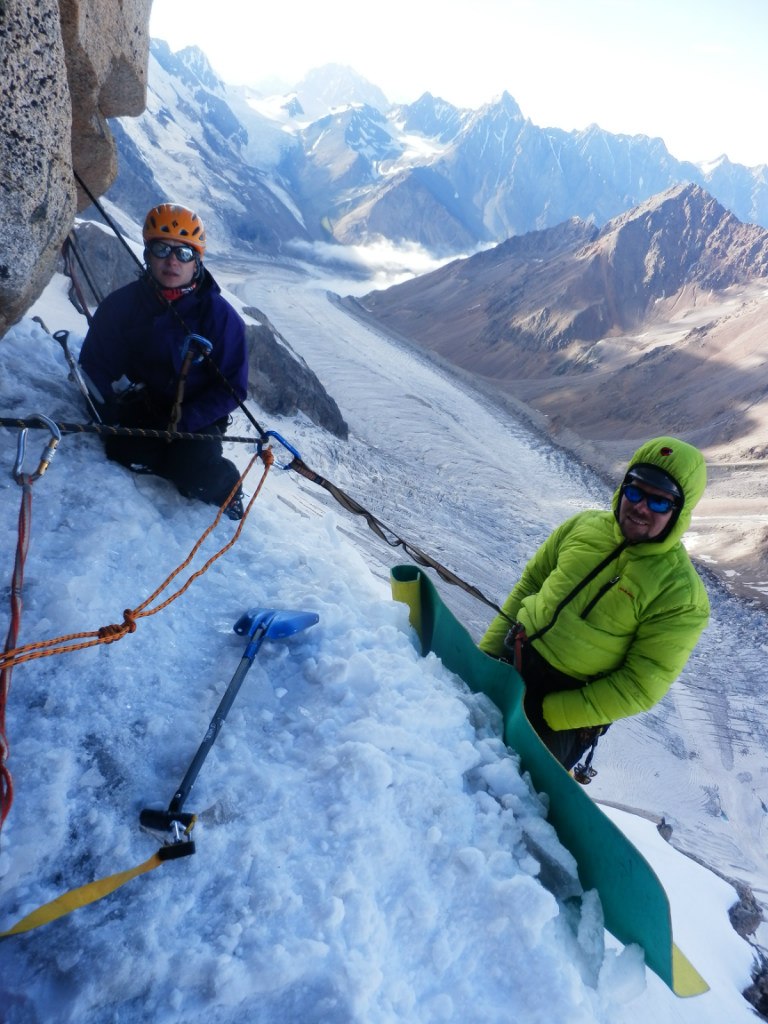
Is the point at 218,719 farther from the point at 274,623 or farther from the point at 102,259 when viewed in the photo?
the point at 102,259

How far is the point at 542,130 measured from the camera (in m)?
149

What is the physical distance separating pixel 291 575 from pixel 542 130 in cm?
17781

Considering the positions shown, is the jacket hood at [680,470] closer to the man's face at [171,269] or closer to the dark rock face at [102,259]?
the man's face at [171,269]

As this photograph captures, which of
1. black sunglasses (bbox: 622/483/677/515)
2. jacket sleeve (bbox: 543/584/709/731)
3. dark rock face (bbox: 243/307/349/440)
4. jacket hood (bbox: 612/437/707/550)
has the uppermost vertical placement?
jacket hood (bbox: 612/437/707/550)

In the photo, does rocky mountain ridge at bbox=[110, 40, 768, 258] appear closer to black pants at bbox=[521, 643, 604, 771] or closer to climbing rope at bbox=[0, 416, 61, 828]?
climbing rope at bbox=[0, 416, 61, 828]

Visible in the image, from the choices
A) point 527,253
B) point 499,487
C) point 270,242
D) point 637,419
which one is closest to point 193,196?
point 270,242

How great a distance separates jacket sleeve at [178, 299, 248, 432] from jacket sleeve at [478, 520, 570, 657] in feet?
6.52

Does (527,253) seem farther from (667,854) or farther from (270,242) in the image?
(667,854)

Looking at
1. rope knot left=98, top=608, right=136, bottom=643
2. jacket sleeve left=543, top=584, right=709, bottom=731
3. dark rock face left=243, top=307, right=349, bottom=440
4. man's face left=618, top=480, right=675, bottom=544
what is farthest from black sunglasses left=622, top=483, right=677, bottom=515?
dark rock face left=243, top=307, right=349, bottom=440

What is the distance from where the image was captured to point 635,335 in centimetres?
5672

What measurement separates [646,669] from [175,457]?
2790 mm

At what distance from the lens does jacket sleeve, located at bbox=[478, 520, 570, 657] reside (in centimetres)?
329

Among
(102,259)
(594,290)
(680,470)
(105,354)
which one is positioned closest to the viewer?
(680,470)

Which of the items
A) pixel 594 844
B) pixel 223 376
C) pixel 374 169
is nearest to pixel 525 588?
pixel 594 844
